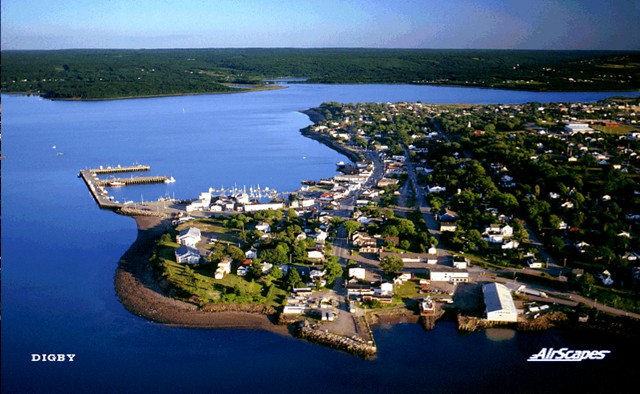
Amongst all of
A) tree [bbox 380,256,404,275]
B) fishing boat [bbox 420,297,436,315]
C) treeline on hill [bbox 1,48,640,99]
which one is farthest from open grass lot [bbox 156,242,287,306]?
treeline on hill [bbox 1,48,640,99]

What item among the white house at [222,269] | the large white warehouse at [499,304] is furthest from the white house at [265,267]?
the large white warehouse at [499,304]

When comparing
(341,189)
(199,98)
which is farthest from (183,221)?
(199,98)

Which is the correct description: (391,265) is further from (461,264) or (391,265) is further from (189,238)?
(189,238)

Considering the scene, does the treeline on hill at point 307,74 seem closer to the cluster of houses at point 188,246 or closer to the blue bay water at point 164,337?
the blue bay water at point 164,337

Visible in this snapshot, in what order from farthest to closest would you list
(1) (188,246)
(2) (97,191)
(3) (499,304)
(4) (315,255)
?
1. (2) (97,191)
2. (1) (188,246)
3. (4) (315,255)
4. (3) (499,304)

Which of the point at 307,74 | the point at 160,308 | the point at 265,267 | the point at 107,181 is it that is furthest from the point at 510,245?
the point at 307,74
